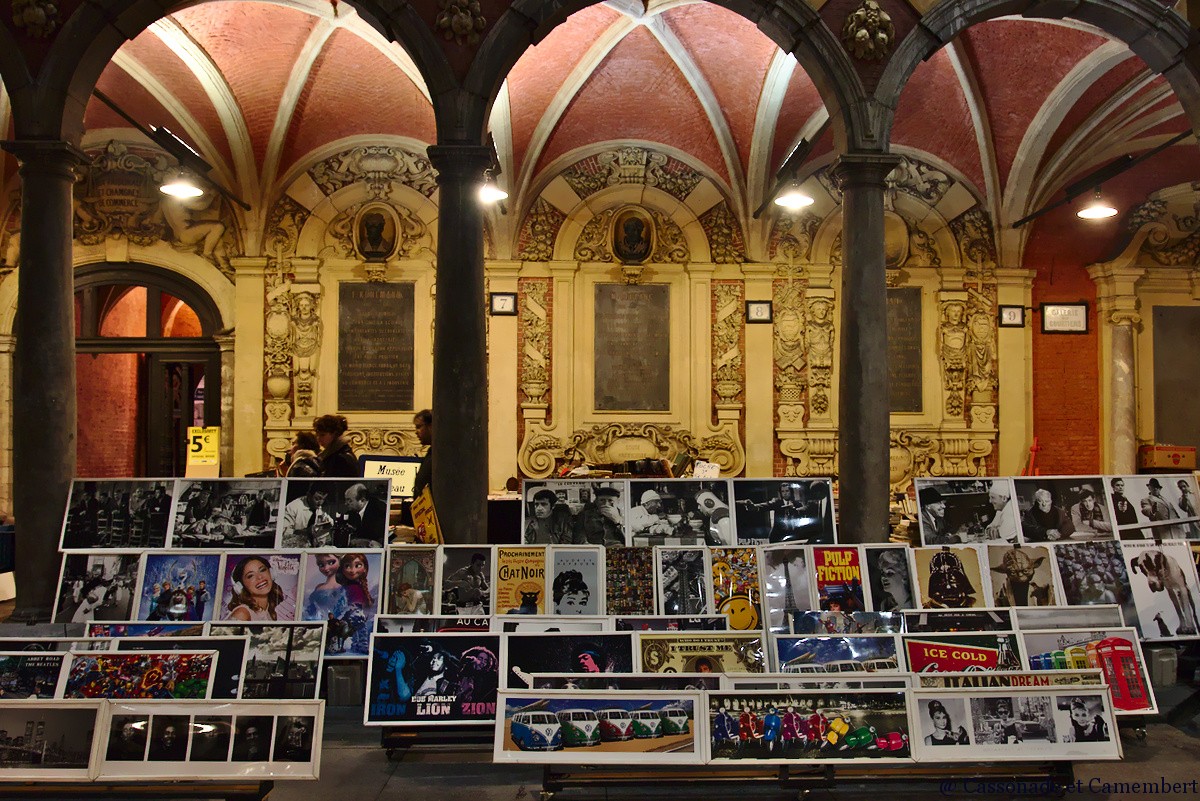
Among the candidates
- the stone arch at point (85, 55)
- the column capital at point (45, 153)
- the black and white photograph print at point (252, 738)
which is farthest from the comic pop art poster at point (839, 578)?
the column capital at point (45, 153)

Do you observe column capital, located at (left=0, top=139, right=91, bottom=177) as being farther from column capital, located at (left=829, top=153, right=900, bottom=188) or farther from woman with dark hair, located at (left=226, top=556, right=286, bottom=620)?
column capital, located at (left=829, top=153, right=900, bottom=188)

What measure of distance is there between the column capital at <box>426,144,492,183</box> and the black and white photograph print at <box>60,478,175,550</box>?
8.19 ft

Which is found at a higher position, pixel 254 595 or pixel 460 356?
pixel 460 356

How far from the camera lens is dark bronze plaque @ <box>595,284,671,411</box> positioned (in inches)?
440

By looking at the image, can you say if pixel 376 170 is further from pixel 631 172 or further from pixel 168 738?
pixel 168 738

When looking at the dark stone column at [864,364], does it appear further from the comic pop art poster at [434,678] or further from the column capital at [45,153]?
the column capital at [45,153]

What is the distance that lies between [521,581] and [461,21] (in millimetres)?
3417

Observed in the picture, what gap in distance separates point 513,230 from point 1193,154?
8018mm

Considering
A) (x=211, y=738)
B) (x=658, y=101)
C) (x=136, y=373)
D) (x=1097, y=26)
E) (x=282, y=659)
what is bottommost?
(x=211, y=738)

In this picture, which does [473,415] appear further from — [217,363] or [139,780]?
[217,363]

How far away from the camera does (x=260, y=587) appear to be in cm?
507

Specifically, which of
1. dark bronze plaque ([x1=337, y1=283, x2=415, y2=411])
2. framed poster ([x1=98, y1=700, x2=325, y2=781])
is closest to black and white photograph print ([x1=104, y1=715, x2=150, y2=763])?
framed poster ([x1=98, y1=700, x2=325, y2=781])

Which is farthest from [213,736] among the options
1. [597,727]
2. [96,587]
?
[96,587]

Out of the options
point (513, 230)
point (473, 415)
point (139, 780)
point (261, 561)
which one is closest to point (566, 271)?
point (513, 230)
